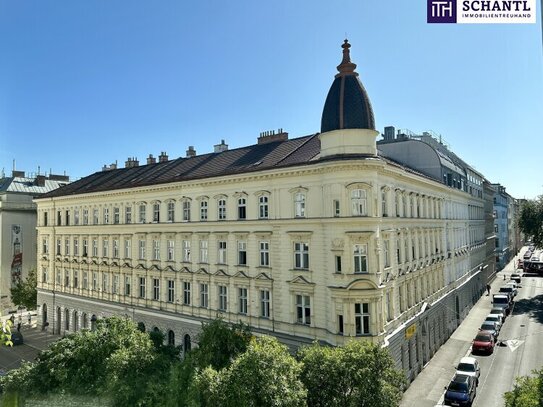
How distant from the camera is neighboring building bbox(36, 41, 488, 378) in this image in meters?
25.6

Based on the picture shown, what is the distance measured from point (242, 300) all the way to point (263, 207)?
7.15m

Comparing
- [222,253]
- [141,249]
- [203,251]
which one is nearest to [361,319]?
[222,253]

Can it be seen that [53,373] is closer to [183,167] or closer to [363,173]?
[363,173]

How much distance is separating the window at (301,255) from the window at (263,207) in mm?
3362

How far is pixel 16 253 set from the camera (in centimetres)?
5662

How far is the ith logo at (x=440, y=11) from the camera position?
15.0m

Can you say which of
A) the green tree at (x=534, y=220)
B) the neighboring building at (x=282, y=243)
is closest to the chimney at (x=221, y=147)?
the neighboring building at (x=282, y=243)

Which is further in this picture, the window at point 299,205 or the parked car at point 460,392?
the window at point 299,205

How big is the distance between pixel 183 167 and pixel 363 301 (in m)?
22.3

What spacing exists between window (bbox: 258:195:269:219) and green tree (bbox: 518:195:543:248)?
4620cm

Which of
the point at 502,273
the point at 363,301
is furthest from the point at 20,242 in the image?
the point at 502,273

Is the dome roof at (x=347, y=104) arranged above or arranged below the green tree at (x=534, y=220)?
above

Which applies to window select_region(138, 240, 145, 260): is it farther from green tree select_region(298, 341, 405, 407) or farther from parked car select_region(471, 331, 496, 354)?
parked car select_region(471, 331, 496, 354)

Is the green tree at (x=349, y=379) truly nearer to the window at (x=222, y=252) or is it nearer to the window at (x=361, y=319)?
the window at (x=361, y=319)
